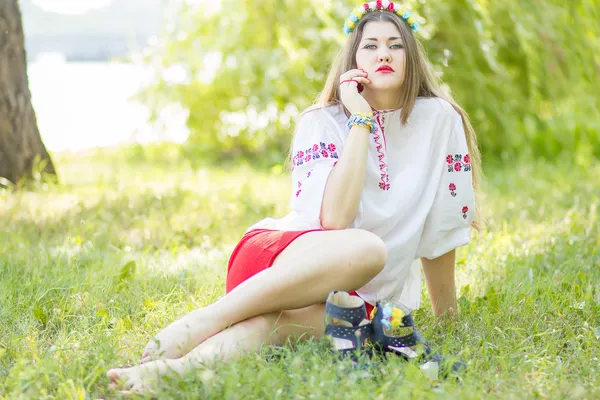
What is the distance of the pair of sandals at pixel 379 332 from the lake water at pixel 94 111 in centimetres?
443

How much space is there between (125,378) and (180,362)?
0.48ft

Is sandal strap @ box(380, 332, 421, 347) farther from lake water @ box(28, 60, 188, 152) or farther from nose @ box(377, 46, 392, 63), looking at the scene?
lake water @ box(28, 60, 188, 152)

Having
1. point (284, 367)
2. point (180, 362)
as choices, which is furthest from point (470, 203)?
point (180, 362)

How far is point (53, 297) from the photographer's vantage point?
103 inches

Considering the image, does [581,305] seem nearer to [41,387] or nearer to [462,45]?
[41,387]

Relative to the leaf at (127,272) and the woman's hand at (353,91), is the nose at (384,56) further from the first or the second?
the leaf at (127,272)

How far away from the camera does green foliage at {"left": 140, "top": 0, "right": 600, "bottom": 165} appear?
211 inches

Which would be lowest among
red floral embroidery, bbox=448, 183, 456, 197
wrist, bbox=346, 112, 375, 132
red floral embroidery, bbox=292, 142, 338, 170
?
red floral embroidery, bbox=448, 183, 456, 197

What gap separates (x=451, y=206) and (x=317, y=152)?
0.47 meters

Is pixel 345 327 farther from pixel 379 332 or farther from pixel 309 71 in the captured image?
pixel 309 71

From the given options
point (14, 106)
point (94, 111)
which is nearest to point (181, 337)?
point (14, 106)

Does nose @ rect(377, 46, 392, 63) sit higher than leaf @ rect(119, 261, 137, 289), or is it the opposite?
nose @ rect(377, 46, 392, 63)

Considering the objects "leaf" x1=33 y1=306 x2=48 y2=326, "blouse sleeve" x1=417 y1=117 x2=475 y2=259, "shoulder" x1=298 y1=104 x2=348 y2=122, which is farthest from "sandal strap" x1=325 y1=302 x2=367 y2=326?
"leaf" x1=33 y1=306 x2=48 y2=326

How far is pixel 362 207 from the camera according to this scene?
238 cm
